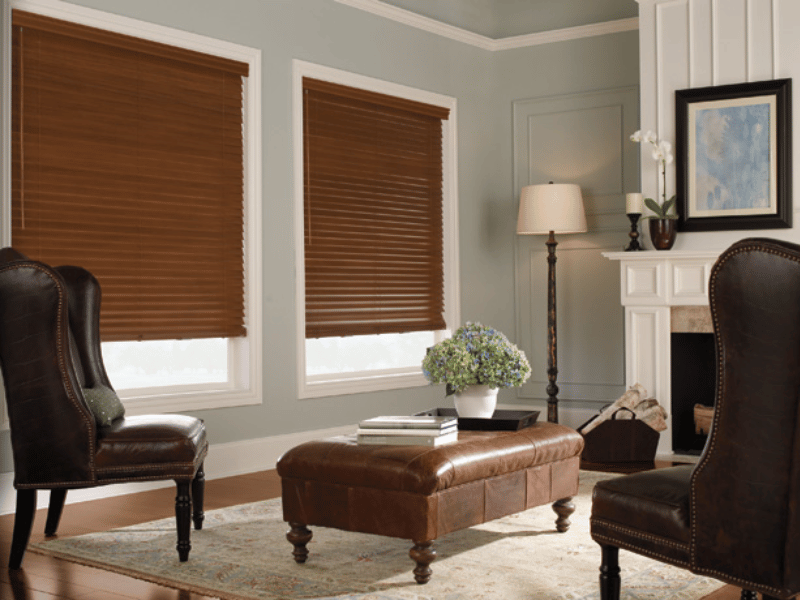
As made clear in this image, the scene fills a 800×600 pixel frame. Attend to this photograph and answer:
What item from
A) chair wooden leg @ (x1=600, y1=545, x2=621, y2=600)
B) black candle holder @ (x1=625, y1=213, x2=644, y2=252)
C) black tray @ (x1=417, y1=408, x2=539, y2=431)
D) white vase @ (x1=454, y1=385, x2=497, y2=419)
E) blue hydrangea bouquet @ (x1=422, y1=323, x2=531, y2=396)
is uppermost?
black candle holder @ (x1=625, y1=213, x2=644, y2=252)

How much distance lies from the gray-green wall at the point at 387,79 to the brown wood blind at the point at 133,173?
0.68 feet

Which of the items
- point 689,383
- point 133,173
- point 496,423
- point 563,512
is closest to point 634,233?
point 689,383

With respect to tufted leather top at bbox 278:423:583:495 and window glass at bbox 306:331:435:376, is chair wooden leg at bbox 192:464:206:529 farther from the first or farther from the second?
window glass at bbox 306:331:435:376

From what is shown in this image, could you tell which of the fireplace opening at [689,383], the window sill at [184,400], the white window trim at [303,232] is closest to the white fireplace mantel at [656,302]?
the fireplace opening at [689,383]

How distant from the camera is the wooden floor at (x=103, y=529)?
2.95 meters

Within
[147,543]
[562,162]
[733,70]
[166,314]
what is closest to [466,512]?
[147,543]

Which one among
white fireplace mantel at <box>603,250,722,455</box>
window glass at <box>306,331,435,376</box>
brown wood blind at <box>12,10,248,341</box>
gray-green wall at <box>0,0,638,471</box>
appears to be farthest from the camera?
window glass at <box>306,331,435,376</box>

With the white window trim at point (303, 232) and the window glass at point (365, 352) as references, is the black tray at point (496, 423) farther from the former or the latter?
the window glass at point (365, 352)

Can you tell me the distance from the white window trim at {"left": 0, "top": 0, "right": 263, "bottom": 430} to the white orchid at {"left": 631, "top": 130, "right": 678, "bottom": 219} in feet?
7.03

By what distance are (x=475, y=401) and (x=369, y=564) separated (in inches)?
28.6

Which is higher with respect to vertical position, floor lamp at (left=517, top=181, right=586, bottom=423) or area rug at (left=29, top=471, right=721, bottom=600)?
floor lamp at (left=517, top=181, right=586, bottom=423)

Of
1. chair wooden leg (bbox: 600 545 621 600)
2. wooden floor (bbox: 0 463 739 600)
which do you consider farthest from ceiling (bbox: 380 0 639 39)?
chair wooden leg (bbox: 600 545 621 600)

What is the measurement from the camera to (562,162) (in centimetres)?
680

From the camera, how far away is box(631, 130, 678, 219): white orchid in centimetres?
557
